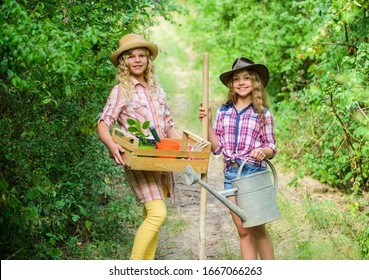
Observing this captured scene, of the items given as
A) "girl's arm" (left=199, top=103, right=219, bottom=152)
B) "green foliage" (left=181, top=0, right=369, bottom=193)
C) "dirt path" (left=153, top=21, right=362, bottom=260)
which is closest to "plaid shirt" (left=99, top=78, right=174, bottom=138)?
"girl's arm" (left=199, top=103, right=219, bottom=152)

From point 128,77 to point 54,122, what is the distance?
2.80 feet

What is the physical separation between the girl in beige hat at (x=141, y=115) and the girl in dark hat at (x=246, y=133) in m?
0.30

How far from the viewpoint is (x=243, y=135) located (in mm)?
4262

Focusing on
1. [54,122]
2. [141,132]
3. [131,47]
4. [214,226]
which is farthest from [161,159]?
[214,226]

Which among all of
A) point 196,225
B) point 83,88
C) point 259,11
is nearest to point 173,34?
point 259,11

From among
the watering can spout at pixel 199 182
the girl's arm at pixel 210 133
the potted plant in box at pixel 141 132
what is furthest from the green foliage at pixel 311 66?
the potted plant in box at pixel 141 132

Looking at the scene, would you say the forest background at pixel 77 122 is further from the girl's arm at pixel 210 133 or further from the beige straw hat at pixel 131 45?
the girl's arm at pixel 210 133

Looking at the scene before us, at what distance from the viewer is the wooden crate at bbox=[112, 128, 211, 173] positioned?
387 cm

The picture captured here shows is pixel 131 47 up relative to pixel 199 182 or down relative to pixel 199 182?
up

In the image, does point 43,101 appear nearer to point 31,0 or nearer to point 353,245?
point 31,0

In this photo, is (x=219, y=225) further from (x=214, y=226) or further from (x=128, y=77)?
(x=128, y=77)

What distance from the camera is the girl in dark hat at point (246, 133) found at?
4.26m

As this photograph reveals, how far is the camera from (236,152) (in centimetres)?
427

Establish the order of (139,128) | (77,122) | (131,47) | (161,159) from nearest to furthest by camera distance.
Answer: (161,159) < (139,128) < (131,47) < (77,122)
